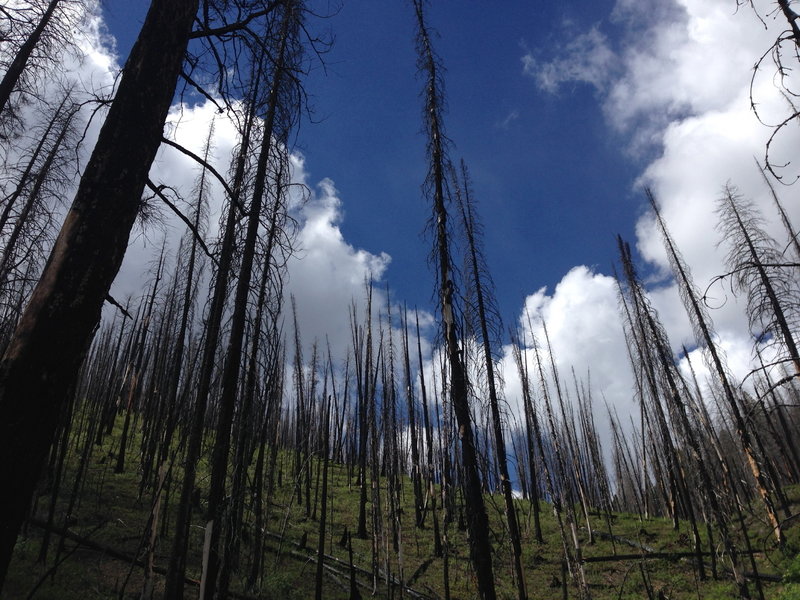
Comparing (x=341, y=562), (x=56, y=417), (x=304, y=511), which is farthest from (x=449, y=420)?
(x=304, y=511)

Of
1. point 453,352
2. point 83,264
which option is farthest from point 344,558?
point 83,264

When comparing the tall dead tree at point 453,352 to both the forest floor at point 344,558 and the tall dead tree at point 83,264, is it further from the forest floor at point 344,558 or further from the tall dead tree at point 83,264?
the tall dead tree at point 83,264

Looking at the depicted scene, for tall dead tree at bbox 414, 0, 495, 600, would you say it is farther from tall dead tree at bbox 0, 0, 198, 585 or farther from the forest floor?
tall dead tree at bbox 0, 0, 198, 585

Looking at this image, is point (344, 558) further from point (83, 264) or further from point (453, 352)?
point (83, 264)

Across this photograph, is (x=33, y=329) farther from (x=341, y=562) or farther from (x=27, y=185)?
(x=341, y=562)

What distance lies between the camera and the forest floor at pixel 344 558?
398 inches

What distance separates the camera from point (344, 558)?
15.8 m

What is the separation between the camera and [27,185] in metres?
11.6

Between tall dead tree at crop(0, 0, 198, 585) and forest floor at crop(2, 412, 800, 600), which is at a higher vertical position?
tall dead tree at crop(0, 0, 198, 585)

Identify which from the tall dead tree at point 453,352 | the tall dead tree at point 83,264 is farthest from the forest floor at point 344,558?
the tall dead tree at point 83,264

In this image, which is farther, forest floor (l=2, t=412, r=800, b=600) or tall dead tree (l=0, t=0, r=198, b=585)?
forest floor (l=2, t=412, r=800, b=600)

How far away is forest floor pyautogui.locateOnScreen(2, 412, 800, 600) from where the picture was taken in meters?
10.1

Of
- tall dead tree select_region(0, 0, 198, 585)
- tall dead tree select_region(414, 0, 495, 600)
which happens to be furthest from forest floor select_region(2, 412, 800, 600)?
tall dead tree select_region(0, 0, 198, 585)

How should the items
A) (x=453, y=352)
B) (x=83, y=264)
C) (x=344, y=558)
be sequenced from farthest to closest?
(x=344, y=558), (x=453, y=352), (x=83, y=264)
